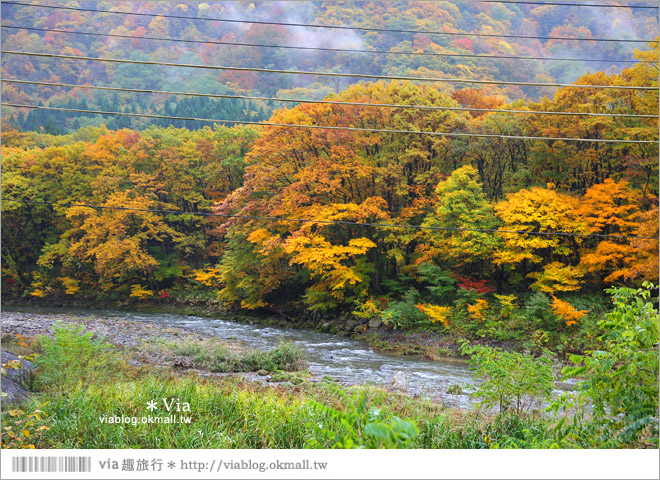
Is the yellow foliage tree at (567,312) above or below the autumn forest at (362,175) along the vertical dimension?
below

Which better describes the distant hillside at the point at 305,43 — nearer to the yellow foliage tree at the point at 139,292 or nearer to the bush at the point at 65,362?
the bush at the point at 65,362

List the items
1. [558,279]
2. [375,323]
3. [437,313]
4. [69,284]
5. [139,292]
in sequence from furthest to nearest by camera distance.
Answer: [69,284] < [139,292] < [375,323] < [437,313] < [558,279]

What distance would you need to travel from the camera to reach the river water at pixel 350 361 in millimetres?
9023

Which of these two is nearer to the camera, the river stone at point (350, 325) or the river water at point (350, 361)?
the river water at point (350, 361)

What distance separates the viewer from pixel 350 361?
11.5 m

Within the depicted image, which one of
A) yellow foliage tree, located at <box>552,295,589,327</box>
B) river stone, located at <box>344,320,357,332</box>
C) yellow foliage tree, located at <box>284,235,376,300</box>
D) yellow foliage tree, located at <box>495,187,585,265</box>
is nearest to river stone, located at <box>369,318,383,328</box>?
river stone, located at <box>344,320,357,332</box>

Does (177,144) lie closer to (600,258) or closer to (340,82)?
(340,82)

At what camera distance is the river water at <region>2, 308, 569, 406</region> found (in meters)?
9.02

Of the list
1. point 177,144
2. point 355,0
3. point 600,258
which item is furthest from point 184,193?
point 600,258

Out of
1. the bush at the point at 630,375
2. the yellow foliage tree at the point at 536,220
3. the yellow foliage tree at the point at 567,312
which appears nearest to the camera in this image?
the bush at the point at 630,375

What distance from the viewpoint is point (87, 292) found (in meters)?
22.1

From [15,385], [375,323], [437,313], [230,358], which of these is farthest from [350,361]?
[15,385]

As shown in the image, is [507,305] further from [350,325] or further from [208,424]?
[208,424]

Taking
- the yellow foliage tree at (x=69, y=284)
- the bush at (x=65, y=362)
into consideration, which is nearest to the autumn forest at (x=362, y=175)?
the yellow foliage tree at (x=69, y=284)
